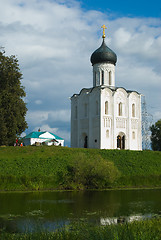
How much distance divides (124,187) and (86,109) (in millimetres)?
14991

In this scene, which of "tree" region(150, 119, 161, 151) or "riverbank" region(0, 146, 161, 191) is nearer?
"riverbank" region(0, 146, 161, 191)

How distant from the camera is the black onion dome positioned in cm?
3662

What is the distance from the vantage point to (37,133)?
50188 millimetres

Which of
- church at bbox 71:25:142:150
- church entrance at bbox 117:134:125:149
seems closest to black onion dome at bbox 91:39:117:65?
church at bbox 71:25:142:150

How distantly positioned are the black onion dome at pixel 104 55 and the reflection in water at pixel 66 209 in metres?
20.0

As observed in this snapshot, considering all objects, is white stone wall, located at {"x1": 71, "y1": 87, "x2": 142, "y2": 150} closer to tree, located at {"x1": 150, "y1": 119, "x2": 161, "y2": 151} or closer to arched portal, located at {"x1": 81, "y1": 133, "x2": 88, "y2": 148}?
arched portal, located at {"x1": 81, "y1": 133, "x2": 88, "y2": 148}

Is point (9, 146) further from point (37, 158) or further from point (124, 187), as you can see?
point (124, 187)

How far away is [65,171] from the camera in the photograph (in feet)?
79.2

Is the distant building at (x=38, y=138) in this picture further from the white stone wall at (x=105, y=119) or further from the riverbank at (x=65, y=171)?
the riverbank at (x=65, y=171)

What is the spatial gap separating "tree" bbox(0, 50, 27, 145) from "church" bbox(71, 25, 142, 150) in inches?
387

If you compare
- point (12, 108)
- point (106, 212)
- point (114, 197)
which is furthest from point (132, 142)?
point (106, 212)

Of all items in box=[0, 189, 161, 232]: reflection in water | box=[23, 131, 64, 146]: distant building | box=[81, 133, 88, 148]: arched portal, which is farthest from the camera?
box=[23, 131, 64, 146]: distant building

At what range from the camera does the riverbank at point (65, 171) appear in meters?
22.6

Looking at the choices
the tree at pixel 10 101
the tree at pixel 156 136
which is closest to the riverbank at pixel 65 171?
the tree at pixel 10 101
